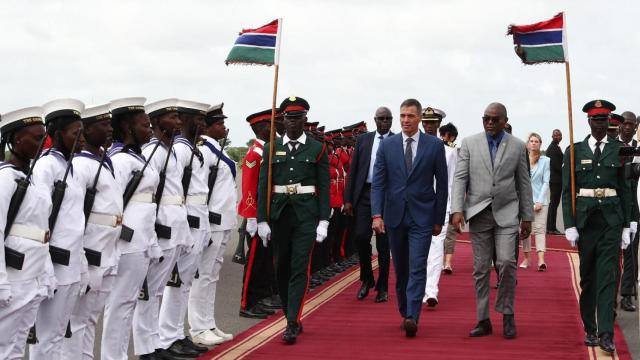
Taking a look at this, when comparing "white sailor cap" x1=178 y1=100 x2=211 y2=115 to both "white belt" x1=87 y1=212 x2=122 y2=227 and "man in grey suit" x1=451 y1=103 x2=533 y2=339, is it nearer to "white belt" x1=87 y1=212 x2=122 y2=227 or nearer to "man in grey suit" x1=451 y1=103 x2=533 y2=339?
"white belt" x1=87 y1=212 x2=122 y2=227

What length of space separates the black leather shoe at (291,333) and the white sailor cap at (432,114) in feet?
13.0

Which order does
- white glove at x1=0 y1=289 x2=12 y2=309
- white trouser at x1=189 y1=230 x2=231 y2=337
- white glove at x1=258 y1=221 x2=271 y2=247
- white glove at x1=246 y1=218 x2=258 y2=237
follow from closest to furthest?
white glove at x1=0 y1=289 x2=12 y2=309 < white trouser at x1=189 y1=230 x2=231 y2=337 < white glove at x1=258 y1=221 x2=271 y2=247 < white glove at x1=246 y1=218 x2=258 y2=237

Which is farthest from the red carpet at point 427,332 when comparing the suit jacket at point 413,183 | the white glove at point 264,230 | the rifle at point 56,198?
the rifle at point 56,198

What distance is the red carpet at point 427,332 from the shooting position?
8.48m

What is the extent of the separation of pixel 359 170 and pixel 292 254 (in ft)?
9.65

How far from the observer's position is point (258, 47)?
33.4ft

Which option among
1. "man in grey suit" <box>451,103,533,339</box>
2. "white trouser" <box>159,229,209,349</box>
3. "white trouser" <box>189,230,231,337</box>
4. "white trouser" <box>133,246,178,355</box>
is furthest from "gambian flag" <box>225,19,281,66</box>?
"white trouser" <box>133,246,178,355</box>

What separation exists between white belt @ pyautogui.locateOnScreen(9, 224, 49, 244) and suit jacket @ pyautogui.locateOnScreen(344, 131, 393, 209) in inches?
265

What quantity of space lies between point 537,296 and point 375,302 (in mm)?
2035

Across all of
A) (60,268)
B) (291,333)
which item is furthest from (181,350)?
(60,268)

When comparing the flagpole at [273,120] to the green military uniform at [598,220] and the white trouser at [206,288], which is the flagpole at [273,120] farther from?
the green military uniform at [598,220]

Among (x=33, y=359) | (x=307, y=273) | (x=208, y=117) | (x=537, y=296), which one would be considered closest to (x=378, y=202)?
(x=307, y=273)

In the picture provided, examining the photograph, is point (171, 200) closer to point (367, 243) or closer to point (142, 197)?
point (142, 197)

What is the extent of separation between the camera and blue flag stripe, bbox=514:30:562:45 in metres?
9.61
